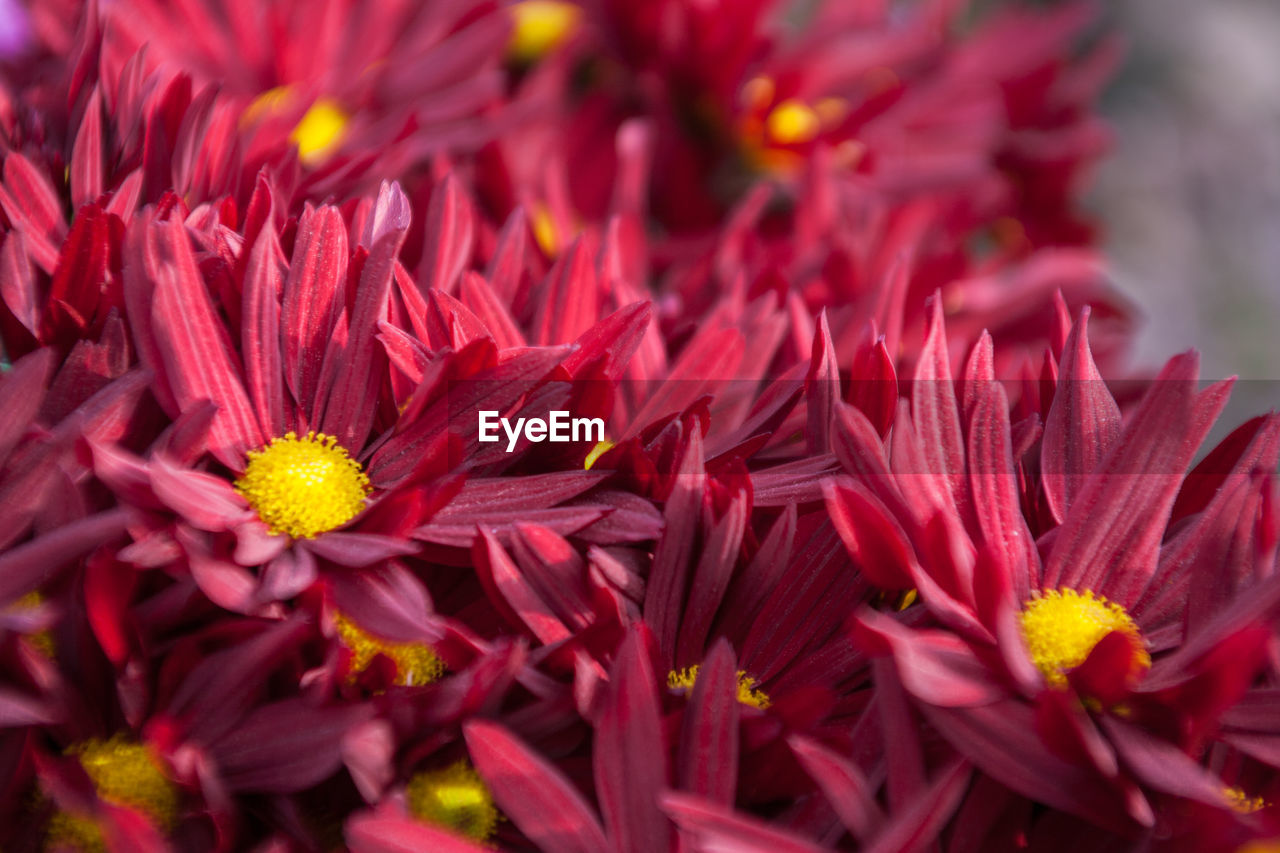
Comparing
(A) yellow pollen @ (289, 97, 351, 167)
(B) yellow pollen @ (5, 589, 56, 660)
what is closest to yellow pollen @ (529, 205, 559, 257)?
(A) yellow pollen @ (289, 97, 351, 167)

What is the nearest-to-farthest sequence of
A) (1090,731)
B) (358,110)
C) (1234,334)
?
(1090,731) → (358,110) → (1234,334)

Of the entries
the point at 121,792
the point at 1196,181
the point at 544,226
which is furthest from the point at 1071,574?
the point at 1196,181

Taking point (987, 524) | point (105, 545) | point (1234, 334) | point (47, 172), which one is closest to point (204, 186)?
point (47, 172)

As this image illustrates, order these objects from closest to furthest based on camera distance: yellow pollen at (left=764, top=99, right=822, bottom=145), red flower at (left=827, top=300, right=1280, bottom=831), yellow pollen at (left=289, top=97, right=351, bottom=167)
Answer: red flower at (left=827, top=300, right=1280, bottom=831) < yellow pollen at (left=289, top=97, right=351, bottom=167) < yellow pollen at (left=764, top=99, right=822, bottom=145)

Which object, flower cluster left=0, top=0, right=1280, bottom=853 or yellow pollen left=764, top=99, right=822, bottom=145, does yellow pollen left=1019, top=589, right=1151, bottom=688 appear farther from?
yellow pollen left=764, top=99, right=822, bottom=145

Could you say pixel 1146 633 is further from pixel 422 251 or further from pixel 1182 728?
pixel 422 251

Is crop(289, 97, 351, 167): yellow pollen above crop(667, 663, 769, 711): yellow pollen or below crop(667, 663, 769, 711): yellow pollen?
above

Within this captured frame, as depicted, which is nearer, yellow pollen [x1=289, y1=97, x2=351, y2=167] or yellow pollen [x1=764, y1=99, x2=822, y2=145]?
yellow pollen [x1=289, y1=97, x2=351, y2=167]
